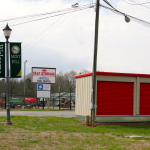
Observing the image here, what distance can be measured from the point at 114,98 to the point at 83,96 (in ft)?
6.73

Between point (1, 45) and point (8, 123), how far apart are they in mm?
4339

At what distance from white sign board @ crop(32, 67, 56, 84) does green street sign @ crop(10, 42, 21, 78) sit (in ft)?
47.8

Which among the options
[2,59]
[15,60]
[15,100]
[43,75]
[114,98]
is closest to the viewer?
[2,59]

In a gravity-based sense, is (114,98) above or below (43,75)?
below

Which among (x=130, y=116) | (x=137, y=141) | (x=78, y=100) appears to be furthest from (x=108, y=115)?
(x=137, y=141)

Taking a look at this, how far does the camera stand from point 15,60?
14.0 metres

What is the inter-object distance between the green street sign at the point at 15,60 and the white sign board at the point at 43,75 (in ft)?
47.8

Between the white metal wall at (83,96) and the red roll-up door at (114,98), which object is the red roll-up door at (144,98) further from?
the white metal wall at (83,96)

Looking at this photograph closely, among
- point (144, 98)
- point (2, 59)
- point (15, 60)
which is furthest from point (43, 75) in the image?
point (144, 98)

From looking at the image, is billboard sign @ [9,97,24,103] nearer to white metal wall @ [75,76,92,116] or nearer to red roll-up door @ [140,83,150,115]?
white metal wall @ [75,76,92,116]

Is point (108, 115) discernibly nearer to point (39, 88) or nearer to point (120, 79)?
point (120, 79)

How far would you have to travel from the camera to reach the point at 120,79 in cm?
1541

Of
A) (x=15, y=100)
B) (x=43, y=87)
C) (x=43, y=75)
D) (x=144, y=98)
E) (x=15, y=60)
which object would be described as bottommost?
(x=15, y=100)

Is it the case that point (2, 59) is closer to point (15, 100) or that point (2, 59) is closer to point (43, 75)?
point (43, 75)
